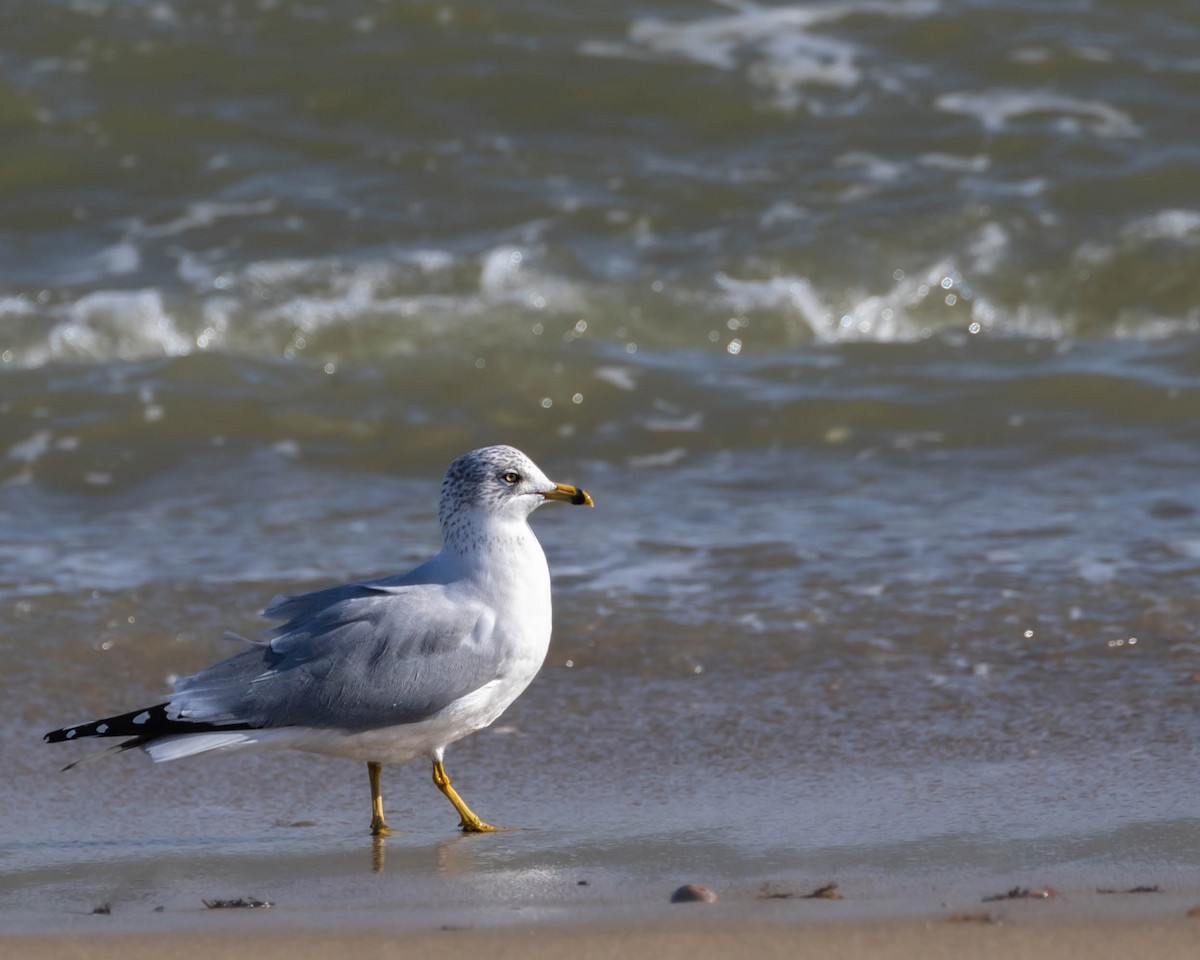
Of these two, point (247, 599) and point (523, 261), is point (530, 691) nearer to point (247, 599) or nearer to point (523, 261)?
point (247, 599)

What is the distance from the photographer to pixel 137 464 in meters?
6.89

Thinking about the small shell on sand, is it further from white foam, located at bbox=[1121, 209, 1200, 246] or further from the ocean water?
white foam, located at bbox=[1121, 209, 1200, 246]

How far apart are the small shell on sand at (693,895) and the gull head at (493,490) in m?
1.16

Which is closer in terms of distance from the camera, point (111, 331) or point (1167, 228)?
point (111, 331)

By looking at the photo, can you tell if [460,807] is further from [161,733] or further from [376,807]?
[161,733]

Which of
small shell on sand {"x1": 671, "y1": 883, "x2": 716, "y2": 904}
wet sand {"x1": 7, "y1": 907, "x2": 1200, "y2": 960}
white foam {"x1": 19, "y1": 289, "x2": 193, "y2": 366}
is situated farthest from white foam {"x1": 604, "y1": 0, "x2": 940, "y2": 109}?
wet sand {"x1": 7, "y1": 907, "x2": 1200, "y2": 960}

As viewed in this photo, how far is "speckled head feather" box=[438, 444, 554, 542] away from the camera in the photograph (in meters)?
4.07

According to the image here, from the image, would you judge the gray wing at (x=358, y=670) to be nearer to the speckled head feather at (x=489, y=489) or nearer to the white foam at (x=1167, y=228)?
the speckled head feather at (x=489, y=489)

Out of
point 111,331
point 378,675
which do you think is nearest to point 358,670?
point 378,675

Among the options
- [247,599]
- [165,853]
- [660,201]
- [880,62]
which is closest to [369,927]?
[165,853]

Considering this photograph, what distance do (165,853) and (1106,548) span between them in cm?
324

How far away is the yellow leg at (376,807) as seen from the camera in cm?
383

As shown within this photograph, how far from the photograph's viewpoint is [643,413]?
7359 mm

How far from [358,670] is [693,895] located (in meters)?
0.99
